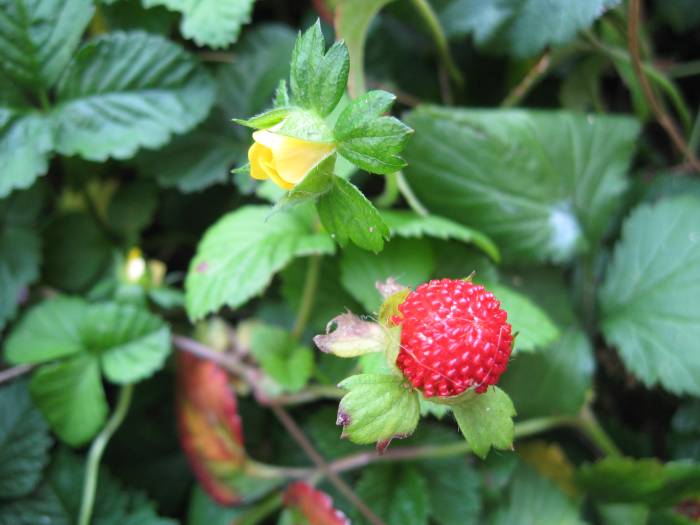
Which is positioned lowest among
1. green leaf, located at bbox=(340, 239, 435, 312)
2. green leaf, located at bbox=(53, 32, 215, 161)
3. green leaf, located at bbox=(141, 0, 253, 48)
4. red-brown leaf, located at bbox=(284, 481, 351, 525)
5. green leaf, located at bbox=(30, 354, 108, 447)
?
red-brown leaf, located at bbox=(284, 481, 351, 525)

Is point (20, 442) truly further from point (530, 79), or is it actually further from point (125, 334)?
point (530, 79)

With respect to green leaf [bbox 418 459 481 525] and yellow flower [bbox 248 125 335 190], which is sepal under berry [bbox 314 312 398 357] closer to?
yellow flower [bbox 248 125 335 190]

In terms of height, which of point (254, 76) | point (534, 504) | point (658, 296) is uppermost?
point (254, 76)

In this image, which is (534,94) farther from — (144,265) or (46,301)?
(46,301)

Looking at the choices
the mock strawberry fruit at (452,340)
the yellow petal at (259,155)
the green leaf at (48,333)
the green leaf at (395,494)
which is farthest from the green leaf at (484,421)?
the green leaf at (48,333)

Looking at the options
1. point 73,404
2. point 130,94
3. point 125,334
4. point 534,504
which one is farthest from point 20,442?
point 534,504

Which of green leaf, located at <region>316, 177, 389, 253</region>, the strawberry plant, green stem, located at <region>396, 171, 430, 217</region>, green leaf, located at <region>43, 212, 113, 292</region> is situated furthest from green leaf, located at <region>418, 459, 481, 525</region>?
green leaf, located at <region>43, 212, 113, 292</region>
